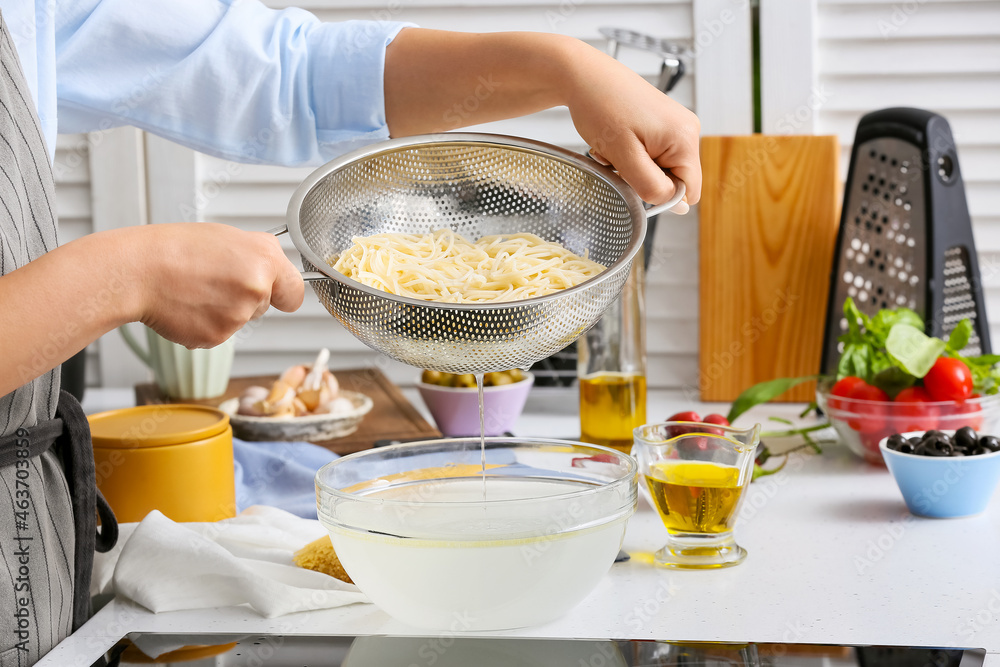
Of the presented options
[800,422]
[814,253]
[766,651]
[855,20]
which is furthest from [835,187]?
[766,651]

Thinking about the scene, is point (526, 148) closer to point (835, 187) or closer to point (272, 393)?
point (272, 393)

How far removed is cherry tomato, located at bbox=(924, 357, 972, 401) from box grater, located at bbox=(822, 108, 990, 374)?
28 centimetres

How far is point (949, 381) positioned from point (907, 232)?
0.41m

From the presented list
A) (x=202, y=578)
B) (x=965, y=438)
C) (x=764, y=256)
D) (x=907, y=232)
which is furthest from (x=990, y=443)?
(x=202, y=578)

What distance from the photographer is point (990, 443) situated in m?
1.08

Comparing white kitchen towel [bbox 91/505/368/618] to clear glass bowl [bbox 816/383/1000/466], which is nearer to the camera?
white kitchen towel [bbox 91/505/368/618]

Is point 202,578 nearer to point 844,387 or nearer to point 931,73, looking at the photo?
point 844,387

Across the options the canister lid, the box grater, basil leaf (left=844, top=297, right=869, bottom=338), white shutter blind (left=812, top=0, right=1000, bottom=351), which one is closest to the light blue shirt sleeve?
the canister lid

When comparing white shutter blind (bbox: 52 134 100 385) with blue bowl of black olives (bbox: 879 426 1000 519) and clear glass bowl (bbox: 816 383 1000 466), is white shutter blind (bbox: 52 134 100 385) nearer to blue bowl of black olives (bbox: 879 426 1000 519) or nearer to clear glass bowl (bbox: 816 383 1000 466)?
clear glass bowl (bbox: 816 383 1000 466)

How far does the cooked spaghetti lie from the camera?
84cm

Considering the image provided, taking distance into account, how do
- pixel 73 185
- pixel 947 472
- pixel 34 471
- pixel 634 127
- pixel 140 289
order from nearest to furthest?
1. pixel 140 289
2. pixel 34 471
3. pixel 634 127
4. pixel 947 472
5. pixel 73 185

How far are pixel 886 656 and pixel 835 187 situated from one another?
46.1 inches

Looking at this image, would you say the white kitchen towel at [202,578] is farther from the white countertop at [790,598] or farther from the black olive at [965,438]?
the black olive at [965,438]

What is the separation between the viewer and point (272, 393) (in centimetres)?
151
